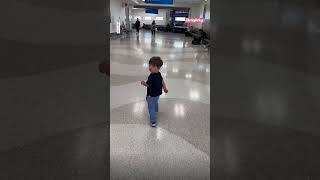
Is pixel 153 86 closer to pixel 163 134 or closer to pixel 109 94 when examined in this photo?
pixel 163 134

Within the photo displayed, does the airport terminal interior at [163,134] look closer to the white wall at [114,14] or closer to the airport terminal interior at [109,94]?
the airport terminal interior at [109,94]

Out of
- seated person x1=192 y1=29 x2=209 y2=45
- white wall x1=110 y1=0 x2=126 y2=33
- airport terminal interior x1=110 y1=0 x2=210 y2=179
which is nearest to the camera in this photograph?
airport terminal interior x1=110 y1=0 x2=210 y2=179

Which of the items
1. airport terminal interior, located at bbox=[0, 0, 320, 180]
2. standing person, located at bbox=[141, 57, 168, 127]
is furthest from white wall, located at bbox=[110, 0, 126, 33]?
airport terminal interior, located at bbox=[0, 0, 320, 180]

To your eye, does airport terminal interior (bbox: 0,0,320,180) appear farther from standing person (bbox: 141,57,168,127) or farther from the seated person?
the seated person

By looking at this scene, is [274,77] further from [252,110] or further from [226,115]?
[226,115]

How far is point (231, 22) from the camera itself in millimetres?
2055

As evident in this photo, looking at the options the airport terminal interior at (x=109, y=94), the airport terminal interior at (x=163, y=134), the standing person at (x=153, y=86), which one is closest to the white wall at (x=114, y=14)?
the airport terminal interior at (x=163, y=134)

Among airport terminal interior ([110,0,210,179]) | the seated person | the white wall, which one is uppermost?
the white wall

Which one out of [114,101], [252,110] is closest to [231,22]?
[252,110]

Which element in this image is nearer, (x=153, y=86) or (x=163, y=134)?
(x=163, y=134)

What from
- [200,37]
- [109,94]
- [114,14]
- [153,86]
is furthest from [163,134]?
[114,14]

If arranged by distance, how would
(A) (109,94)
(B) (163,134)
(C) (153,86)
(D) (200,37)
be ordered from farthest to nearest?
1. (D) (200,37)
2. (C) (153,86)
3. (B) (163,134)
4. (A) (109,94)

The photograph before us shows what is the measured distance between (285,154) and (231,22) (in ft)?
3.28

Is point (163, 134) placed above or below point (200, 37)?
below
